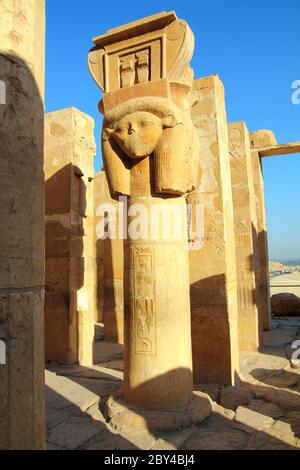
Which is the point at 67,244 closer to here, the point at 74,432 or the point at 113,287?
the point at 113,287

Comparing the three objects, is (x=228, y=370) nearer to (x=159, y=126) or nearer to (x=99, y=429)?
(x=99, y=429)

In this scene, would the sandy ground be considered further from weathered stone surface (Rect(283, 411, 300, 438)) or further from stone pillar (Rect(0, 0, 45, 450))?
stone pillar (Rect(0, 0, 45, 450))

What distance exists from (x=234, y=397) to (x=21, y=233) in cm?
330

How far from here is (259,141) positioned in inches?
329

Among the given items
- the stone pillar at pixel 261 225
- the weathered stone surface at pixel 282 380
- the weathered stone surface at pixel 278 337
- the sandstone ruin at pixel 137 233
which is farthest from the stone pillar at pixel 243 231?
the stone pillar at pixel 261 225

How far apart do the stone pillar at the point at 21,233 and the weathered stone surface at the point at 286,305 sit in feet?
31.2

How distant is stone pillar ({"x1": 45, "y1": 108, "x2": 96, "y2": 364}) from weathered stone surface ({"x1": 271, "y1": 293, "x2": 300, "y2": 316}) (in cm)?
635

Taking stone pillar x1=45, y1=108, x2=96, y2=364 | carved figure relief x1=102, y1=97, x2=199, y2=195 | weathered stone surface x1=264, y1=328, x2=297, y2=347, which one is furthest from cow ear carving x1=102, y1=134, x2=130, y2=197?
weathered stone surface x1=264, y1=328, x2=297, y2=347

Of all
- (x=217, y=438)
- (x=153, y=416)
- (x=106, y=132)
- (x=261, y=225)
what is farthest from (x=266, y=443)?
(x=261, y=225)

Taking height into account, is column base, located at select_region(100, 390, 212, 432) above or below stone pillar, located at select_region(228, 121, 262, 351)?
below

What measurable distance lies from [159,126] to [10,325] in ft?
8.18

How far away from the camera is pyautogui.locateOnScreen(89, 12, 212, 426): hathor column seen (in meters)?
3.19

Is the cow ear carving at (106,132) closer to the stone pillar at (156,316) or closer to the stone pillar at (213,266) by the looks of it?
the stone pillar at (156,316)

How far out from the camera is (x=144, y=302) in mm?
3252
